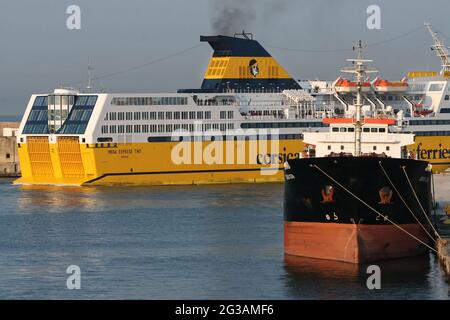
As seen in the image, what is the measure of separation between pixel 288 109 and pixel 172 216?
30.9 meters

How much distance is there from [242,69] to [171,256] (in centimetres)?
4723

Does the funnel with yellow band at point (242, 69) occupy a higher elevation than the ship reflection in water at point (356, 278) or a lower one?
higher

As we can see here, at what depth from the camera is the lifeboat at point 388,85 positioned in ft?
340

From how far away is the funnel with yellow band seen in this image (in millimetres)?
103125

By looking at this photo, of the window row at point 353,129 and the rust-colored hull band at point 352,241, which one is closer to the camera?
the rust-colored hull band at point 352,241

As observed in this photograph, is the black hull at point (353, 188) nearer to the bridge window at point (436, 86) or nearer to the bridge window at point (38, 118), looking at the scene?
the bridge window at point (38, 118)

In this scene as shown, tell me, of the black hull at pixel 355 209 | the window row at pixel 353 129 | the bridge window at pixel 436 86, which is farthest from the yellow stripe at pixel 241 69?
the black hull at pixel 355 209

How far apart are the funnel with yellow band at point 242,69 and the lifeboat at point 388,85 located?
241 inches

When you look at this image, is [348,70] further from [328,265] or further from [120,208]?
[120,208]

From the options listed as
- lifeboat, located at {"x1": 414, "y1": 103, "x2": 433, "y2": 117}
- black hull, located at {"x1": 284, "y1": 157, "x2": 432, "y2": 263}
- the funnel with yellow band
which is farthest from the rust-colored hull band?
lifeboat, located at {"x1": 414, "y1": 103, "x2": 433, "y2": 117}

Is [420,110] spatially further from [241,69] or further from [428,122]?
[241,69]

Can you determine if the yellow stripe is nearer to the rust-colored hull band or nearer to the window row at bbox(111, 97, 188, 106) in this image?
the window row at bbox(111, 97, 188, 106)

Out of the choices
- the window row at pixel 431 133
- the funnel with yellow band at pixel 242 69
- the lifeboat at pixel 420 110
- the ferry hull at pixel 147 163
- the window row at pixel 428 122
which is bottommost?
the ferry hull at pixel 147 163
